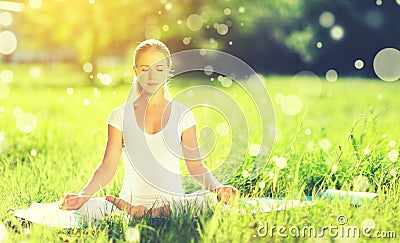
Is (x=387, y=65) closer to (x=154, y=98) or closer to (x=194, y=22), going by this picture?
(x=194, y=22)

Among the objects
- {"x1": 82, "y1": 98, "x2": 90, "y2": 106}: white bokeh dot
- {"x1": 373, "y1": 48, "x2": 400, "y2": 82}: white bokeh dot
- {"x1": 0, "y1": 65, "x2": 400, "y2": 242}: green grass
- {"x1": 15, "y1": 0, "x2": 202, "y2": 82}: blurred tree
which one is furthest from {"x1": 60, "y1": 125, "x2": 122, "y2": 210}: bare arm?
{"x1": 373, "y1": 48, "x2": 400, "y2": 82}: white bokeh dot

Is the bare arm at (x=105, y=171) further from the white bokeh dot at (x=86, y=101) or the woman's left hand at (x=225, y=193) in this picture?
the white bokeh dot at (x=86, y=101)

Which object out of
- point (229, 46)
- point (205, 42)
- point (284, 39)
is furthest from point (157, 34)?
point (284, 39)

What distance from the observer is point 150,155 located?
2.51m

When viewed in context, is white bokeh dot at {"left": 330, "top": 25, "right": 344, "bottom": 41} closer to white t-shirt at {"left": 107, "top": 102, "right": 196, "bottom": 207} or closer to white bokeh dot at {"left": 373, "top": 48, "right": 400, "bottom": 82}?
white bokeh dot at {"left": 373, "top": 48, "right": 400, "bottom": 82}

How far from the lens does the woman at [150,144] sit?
2.48 m

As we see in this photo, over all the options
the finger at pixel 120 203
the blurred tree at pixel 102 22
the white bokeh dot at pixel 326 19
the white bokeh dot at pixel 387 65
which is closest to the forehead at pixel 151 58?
the finger at pixel 120 203

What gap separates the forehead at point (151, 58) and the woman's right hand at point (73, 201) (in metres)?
0.57

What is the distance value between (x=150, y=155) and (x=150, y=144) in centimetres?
4

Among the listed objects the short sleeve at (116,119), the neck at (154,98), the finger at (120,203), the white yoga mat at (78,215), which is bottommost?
the white yoga mat at (78,215)

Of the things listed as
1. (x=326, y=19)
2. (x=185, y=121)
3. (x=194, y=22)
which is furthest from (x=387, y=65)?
(x=185, y=121)

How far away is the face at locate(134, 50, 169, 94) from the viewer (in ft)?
8.13

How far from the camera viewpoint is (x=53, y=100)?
7535mm

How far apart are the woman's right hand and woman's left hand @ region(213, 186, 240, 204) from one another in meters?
0.51
